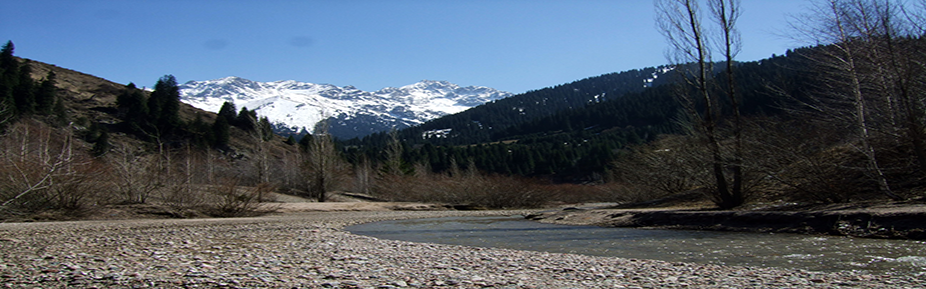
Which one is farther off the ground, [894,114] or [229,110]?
[229,110]

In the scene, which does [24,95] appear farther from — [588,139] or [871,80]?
[588,139]

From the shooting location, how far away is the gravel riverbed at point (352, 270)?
636cm

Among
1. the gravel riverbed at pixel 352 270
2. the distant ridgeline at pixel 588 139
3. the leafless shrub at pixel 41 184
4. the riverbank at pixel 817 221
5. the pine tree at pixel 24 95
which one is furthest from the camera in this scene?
the distant ridgeline at pixel 588 139

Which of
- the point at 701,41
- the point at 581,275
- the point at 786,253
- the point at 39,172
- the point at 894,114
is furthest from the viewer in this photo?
the point at 39,172

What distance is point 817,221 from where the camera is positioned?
11805mm

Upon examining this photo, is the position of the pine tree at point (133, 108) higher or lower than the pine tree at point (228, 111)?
lower

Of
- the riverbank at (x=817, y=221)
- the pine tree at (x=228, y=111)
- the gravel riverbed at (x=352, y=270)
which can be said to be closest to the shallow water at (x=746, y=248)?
the riverbank at (x=817, y=221)

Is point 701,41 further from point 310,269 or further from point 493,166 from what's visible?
point 493,166

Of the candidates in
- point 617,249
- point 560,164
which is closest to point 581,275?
point 617,249

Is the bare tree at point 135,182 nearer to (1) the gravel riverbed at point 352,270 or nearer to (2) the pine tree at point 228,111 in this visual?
(1) the gravel riverbed at point 352,270

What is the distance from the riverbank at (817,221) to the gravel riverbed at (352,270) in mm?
4639

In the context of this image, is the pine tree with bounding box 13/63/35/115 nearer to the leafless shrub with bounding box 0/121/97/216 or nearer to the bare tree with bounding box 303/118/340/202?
the bare tree with bounding box 303/118/340/202

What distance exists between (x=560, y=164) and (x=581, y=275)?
120 meters

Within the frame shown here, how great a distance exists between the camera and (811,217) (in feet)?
39.5
